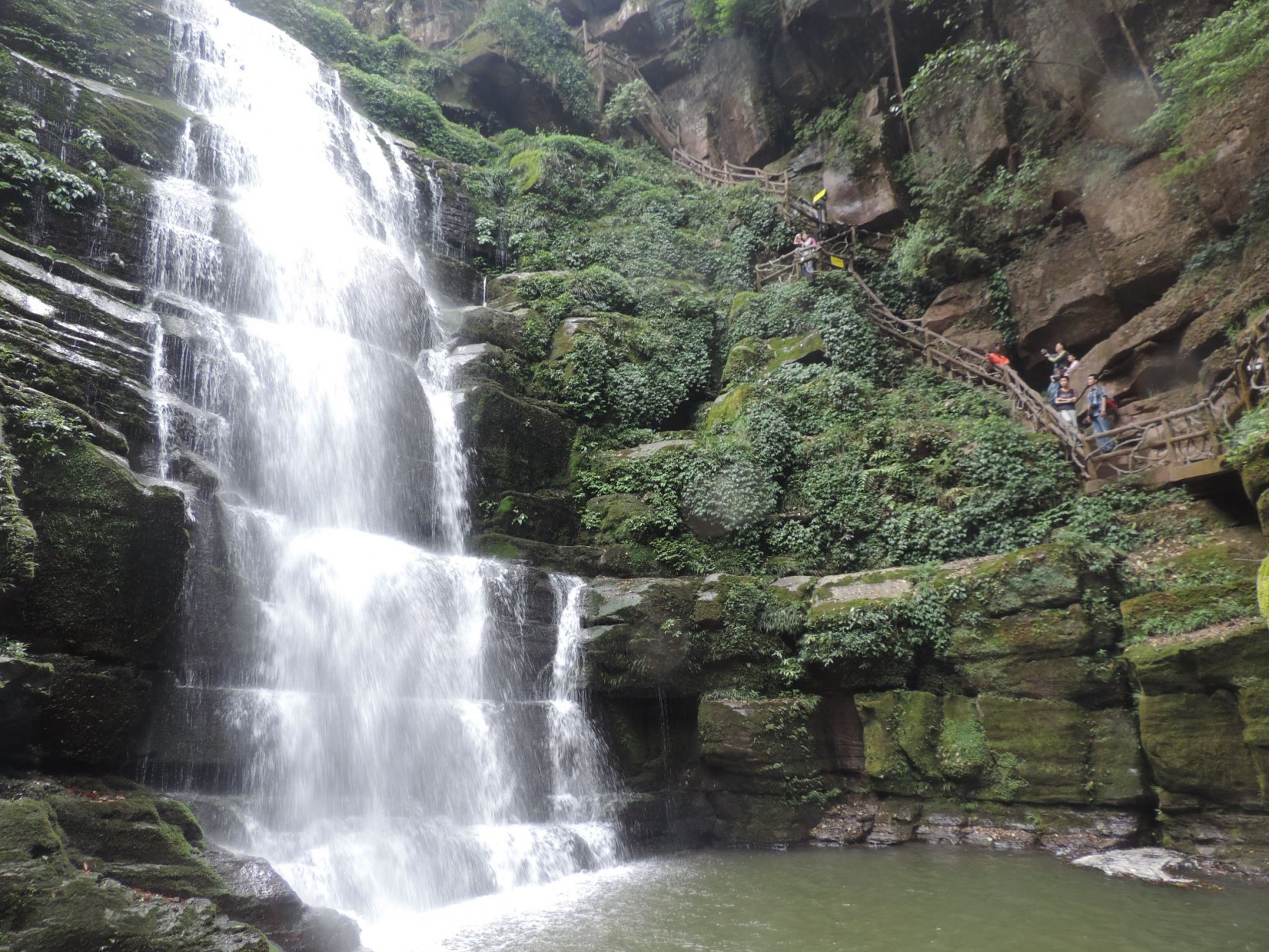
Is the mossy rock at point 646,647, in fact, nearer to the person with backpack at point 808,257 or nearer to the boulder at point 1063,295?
the person with backpack at point 808,257

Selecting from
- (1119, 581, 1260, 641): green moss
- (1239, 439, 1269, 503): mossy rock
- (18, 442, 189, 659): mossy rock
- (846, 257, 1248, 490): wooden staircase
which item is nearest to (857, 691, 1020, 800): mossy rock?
(1119, 581, 1260, 641): green moss

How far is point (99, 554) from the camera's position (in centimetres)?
723

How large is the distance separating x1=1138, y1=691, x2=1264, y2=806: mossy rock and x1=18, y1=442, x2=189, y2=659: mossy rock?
11047 millimetres

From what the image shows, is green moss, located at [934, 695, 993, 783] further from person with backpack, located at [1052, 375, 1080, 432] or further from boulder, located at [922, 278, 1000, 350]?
boulder, located at [922, 278, 1000, 350]

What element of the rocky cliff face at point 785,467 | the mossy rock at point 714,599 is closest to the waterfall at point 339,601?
the rocky cliff face at point 785,467

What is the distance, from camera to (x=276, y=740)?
8297 mm

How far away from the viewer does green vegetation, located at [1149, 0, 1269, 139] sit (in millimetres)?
11953

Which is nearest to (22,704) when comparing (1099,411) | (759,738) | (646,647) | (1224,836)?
(646,647)

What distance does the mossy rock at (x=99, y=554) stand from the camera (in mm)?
6926

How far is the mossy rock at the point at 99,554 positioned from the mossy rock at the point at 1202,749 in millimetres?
11047

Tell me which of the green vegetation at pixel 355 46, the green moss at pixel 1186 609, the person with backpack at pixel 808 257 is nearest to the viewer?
the green moss at pixel 1186 609

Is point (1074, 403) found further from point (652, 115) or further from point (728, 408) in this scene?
point (652, 115)

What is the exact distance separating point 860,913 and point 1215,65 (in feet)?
47.7

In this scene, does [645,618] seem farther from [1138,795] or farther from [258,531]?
[1138,795]
